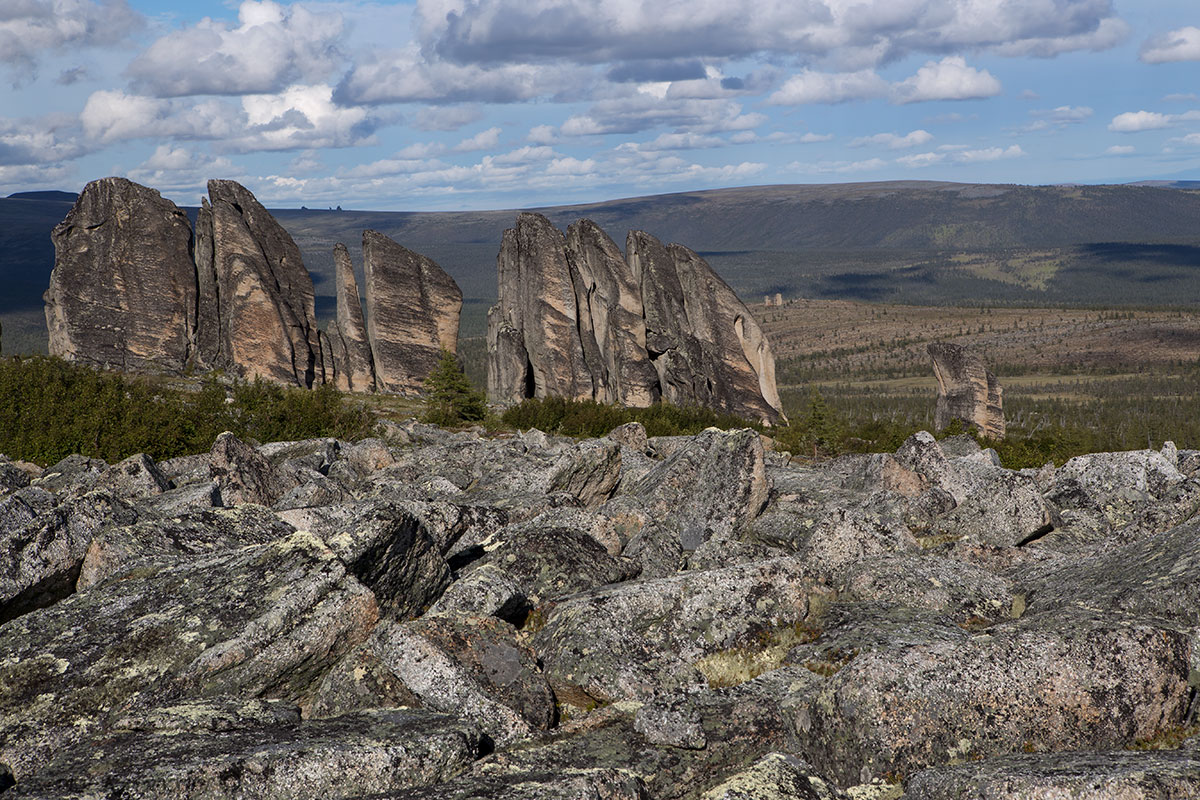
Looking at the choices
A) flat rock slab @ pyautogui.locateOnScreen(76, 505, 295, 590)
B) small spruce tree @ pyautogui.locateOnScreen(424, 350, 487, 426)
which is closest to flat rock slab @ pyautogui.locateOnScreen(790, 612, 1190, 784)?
flat rock slab @ pyautogui.locateOnScreen(76, 505, 295, 590)

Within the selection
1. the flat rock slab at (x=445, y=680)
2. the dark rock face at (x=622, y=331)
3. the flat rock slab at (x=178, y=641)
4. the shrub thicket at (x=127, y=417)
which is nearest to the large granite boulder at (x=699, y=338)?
the dark rock face at (x=622, y=331)

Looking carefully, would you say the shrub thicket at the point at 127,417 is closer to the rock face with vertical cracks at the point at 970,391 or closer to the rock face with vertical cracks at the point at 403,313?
the rock face with vertical cracks at the point at 403,313

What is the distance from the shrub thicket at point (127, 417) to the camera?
3378 cm

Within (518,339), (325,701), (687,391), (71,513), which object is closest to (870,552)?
(325,701)

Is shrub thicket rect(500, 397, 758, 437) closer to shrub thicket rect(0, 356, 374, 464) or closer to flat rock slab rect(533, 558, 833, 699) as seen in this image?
shrub thicket rect(0, 356, 374, 464)

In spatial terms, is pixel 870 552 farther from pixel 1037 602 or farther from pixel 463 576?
pixel 463 576

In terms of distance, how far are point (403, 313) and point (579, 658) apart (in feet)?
238

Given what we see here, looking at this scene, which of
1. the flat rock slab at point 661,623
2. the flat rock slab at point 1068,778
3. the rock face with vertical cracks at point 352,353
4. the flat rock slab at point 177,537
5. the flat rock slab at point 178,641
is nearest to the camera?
the flat rock slab at point 1068,778

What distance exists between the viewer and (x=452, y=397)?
67.5 metres

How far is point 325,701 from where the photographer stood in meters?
10.3

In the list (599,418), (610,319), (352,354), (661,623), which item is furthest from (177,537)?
(352,354)

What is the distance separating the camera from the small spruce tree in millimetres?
61772

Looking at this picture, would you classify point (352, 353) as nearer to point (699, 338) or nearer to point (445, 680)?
point (699, 338)

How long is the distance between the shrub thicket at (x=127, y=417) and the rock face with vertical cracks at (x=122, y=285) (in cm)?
2821
